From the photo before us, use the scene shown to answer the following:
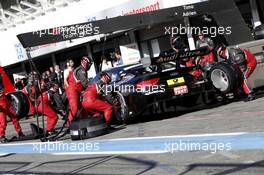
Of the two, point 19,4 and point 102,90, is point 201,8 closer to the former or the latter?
point 102,90

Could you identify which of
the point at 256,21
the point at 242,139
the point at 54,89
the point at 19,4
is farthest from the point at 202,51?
the point at 19,4

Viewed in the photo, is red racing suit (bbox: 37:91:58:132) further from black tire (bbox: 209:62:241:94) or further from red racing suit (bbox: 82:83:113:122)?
black tire (bbox: 209:62:241:94)

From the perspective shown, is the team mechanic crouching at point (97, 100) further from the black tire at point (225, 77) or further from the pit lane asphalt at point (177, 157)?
the black tire at point (225, 77)

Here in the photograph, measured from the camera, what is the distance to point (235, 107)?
11.4 metres

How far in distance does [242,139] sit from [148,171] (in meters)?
1.66

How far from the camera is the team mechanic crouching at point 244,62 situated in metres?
11.7

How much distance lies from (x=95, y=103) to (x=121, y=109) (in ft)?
2.09

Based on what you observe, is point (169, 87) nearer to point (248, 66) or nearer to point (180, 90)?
point (180, 90)

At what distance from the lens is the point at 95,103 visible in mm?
10977

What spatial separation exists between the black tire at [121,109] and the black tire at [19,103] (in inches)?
164

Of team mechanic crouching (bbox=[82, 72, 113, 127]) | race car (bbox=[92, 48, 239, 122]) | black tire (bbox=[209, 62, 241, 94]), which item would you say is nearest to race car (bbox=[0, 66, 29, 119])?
race car (bbox=[92, 48, 239, 122])

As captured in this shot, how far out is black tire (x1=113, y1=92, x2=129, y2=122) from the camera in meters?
11.1

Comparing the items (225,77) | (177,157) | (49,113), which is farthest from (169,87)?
(177,157)

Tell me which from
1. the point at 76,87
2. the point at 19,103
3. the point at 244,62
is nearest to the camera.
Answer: the point at 76,87
